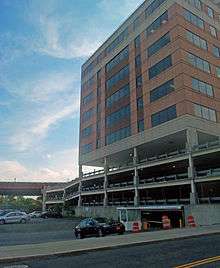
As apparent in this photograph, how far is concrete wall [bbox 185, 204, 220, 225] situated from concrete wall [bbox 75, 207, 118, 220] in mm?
17033

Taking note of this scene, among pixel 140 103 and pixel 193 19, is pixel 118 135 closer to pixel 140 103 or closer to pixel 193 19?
pixel 140 103

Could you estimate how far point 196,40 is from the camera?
155 ft

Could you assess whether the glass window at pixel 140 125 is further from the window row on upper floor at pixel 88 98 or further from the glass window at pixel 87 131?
the window row on upper floor at pixel 88 98

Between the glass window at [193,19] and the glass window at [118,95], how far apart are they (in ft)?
48.8

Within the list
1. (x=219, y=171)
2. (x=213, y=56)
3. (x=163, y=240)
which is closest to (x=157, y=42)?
(x=213, y=56)

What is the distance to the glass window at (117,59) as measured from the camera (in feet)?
191

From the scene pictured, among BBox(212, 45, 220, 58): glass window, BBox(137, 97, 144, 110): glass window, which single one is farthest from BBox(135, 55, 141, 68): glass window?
BBox(212, 45, 220, 58): glass window

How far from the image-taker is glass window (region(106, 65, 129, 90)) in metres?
57.5

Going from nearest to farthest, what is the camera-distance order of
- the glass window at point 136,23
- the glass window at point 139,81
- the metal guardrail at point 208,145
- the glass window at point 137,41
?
the metal guardrail at point 208,145 < the glass window at point 139,81 < the glass window at point 137,41 < the glass window at point 136,23

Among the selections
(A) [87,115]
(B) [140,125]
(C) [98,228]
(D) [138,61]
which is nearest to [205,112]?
(B) [140,125]

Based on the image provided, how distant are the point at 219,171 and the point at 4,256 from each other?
89.3 ft

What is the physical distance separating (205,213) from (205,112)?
16.3m

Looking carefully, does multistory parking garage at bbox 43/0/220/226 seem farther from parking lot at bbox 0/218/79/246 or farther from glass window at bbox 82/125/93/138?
parking lot at bbox 0/218/79/246

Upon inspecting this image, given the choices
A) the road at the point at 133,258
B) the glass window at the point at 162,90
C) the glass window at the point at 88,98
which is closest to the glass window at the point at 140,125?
the glass window at the point at 162,90
